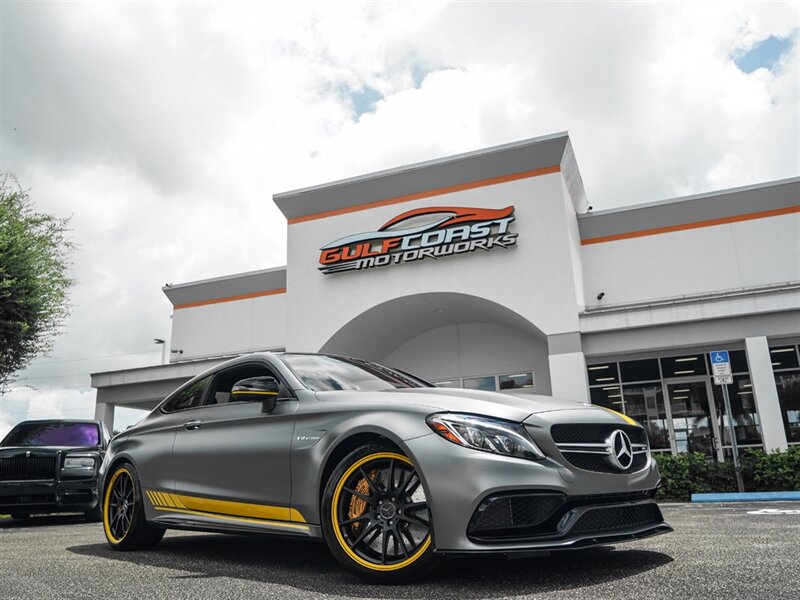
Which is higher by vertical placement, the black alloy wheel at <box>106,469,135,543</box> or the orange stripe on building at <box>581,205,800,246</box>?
the orange stripe on building at <box>581,205,800,246</box>

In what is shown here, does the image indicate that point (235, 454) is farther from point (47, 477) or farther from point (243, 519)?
point (47, 477)

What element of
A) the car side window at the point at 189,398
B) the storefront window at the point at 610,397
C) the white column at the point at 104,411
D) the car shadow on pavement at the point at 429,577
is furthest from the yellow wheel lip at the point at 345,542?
the white column at the point at 104,411

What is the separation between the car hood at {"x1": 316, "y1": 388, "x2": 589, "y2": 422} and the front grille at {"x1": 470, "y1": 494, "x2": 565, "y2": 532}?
0.42 meters

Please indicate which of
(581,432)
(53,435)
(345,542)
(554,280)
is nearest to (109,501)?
(345,542)

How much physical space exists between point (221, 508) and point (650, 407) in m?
15.8

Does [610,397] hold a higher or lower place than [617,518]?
higher

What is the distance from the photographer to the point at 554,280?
1653cm

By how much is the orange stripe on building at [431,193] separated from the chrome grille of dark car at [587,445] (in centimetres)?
A: 1435

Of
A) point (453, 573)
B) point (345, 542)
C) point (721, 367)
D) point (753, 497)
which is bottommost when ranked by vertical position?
point (753, 497)

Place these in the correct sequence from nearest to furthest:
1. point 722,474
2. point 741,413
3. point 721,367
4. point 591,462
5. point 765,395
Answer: point 591,462
point 721,367
point 722,474
point 765,395
point 741,413

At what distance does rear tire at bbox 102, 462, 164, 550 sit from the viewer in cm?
520

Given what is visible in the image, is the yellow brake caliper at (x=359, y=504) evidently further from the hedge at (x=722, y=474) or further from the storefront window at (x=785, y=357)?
the storefront window at (x=785, y=357)

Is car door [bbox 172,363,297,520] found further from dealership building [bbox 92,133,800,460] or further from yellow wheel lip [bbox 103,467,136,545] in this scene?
dealership building [bbox 92,133,800,460]

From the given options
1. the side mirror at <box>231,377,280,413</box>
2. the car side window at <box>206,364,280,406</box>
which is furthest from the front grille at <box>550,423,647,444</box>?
the car side window at <box>206,364,280,406</box>
